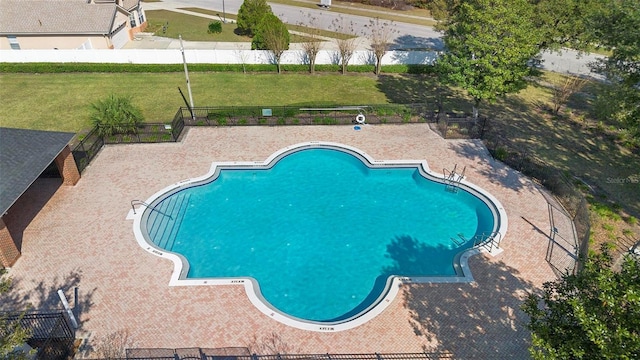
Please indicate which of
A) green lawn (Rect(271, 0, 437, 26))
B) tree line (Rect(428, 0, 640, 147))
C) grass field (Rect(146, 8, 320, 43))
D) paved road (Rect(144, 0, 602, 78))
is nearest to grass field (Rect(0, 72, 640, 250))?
tree line (Rect(428, 0, 640, 147))

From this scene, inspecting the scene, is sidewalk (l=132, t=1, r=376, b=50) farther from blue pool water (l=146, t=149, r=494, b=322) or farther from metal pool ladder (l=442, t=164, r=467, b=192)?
metal pool ladder (l=442, t=164, r=467, b=192)

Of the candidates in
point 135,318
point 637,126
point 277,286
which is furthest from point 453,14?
point 135,318

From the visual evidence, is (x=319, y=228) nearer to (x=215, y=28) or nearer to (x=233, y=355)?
(x=233, y=355)

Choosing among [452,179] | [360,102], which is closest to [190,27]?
[360,102]

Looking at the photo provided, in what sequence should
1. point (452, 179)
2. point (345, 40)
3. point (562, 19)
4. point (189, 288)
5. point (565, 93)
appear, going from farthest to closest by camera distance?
point (345, 40) < point (565, 93) < point (562, 19) < point (452, 179) < point (189, 288)

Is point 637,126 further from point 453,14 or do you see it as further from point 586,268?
point 453,14

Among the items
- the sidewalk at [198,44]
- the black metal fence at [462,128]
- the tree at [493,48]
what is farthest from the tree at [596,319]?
the sidewalk at [198,44]
